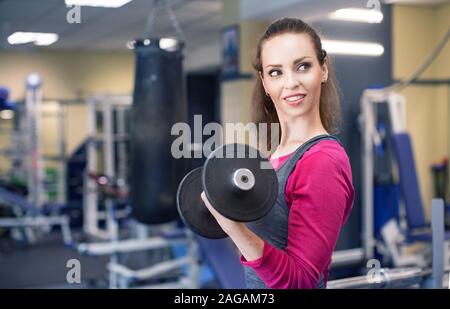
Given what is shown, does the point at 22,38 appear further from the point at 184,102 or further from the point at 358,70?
the point at 358,70

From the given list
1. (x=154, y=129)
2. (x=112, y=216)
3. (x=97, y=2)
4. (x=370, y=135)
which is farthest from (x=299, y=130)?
(x=112, y=216)

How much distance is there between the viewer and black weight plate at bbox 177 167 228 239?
0.84 meters

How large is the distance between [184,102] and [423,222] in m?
1.84

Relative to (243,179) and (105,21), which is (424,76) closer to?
(105,21)

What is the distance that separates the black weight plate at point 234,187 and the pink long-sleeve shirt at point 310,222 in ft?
0.26

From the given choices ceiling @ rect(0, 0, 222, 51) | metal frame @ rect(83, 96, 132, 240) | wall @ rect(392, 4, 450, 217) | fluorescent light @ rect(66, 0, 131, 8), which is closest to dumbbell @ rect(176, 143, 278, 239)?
fluorescent light @ rect(66, 0, 131, 8)

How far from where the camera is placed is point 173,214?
2.00 metres

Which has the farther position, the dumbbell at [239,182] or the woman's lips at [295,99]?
the woman's lips at [295,99]

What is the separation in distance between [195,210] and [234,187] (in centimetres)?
16

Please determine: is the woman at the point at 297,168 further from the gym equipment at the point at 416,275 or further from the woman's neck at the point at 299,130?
the gym equipment at the point at 416,275

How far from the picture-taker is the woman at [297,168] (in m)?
0.78

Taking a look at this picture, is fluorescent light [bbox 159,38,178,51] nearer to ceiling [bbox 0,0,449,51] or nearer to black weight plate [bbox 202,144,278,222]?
ceiling [bbox 0,0,449,51]

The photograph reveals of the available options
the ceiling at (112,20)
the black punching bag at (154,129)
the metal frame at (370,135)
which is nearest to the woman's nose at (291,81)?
the black punching bag at (154,129)
